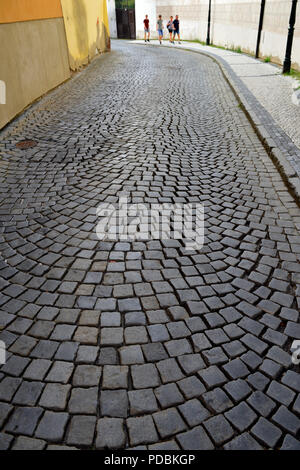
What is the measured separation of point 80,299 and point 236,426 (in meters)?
1.66

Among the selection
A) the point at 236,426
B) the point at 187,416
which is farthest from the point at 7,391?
the point at 236,426

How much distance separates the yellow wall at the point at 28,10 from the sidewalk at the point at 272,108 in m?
5.95

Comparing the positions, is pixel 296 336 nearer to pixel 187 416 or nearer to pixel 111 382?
pixel 187 416

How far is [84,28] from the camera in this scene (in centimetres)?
1527

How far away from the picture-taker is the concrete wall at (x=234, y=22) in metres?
15.2

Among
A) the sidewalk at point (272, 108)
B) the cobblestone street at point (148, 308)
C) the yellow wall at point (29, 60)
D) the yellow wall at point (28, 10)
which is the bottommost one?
the cobblestone street at point (148, 308)

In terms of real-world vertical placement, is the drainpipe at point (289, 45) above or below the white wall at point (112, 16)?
below

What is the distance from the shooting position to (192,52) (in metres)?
21.8

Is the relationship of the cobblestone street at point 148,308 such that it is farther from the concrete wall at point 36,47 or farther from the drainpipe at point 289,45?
the drainpipe at point 289,45

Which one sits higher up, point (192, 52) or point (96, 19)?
point (96, 19)

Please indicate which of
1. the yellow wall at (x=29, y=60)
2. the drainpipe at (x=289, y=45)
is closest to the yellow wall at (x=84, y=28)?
the yellow wall at (x=29, y=60)

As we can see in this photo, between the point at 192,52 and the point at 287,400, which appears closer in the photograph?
the point at 287,400

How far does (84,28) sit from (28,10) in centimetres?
706
